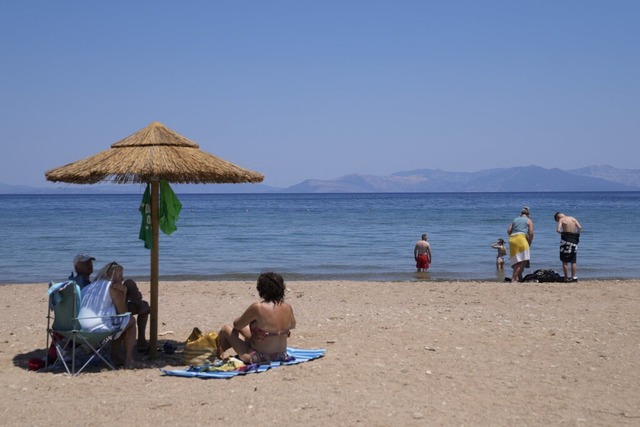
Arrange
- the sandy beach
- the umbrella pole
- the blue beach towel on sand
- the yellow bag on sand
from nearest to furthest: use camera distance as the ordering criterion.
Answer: the sandy beach → the blue beach towel on sand → the yellow bag on sand → the umbrella pole

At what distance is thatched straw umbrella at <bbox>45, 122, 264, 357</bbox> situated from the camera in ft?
20.6

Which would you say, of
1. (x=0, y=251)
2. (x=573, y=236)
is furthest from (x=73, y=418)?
(x=0, y=251)

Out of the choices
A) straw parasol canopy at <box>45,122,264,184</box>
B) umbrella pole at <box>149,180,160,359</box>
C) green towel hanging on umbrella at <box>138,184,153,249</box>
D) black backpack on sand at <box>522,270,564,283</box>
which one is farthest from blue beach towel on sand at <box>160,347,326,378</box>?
black backpack on sand at <box>522,270,564,283</box>

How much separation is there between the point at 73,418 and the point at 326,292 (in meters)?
6.87

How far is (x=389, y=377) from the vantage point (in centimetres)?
592

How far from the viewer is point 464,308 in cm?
966

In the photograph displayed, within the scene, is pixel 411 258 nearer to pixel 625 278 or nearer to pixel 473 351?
pixel 625 278

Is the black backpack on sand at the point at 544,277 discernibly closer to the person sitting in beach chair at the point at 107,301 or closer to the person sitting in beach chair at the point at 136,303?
the person sitting in beach chair at the point at 136,303

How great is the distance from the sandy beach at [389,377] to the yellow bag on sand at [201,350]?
0.52 ft

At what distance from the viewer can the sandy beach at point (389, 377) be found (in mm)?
5027

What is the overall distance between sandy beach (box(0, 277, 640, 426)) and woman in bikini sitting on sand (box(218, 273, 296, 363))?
28cm

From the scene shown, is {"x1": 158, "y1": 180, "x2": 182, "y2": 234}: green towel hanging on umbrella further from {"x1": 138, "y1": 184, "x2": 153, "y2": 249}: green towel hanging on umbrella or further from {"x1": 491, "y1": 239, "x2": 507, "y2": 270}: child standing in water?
{"x1": 491, "y1": 239, "x2": 507, "y2": 270}: child standing in water

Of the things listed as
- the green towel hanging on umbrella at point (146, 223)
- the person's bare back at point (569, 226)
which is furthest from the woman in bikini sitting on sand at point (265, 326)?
the person's bare back at point (569, 226)

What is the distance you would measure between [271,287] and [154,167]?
57.3 inches
